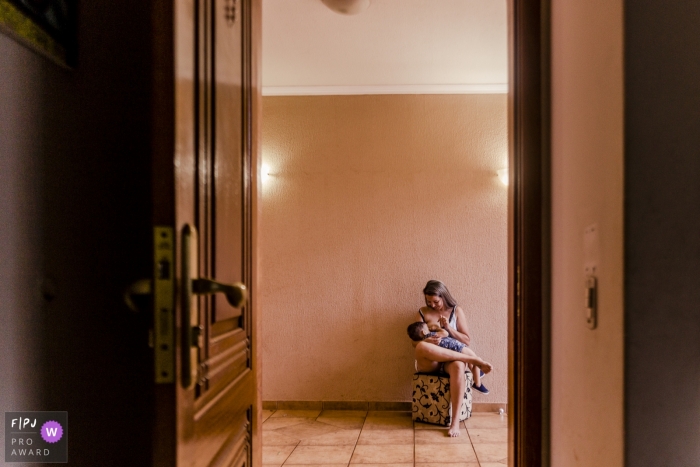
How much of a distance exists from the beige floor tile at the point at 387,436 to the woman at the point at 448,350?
1.09 feet

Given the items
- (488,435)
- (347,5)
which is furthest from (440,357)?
(347,5)

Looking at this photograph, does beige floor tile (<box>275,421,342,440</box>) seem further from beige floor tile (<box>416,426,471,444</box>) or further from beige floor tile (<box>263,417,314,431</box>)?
beige floor tile (<box>416,426,471,444</box>)

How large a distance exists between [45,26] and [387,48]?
3.20 m

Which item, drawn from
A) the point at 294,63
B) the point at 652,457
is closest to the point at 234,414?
the point at 652,457

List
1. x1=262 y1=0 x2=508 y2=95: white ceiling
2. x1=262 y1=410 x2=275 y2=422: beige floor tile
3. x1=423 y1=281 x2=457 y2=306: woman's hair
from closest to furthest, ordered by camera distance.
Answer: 1. x1=262 y1=0 x2=508 y2=95: white ceiling
2. x1=423 y1=281 x2=457 y2=306: woman's hair
3. x1=262 y1=410 x2=275 y2=422: beige floor tile

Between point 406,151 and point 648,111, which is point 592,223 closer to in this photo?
point 648,111

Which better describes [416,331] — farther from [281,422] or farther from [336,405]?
[281,422]

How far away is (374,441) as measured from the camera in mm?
4168

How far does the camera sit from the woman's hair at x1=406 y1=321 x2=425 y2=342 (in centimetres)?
463

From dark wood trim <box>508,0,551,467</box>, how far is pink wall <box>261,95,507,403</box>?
3319mm

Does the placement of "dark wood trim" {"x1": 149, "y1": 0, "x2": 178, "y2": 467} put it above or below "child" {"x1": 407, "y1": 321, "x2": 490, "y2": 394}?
above

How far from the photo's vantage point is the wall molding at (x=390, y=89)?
498cm

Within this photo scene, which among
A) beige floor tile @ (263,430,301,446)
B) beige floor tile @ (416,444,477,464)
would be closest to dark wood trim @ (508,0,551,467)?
beige floor tile @ (416,444,477,464)

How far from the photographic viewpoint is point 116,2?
4.64 feet
